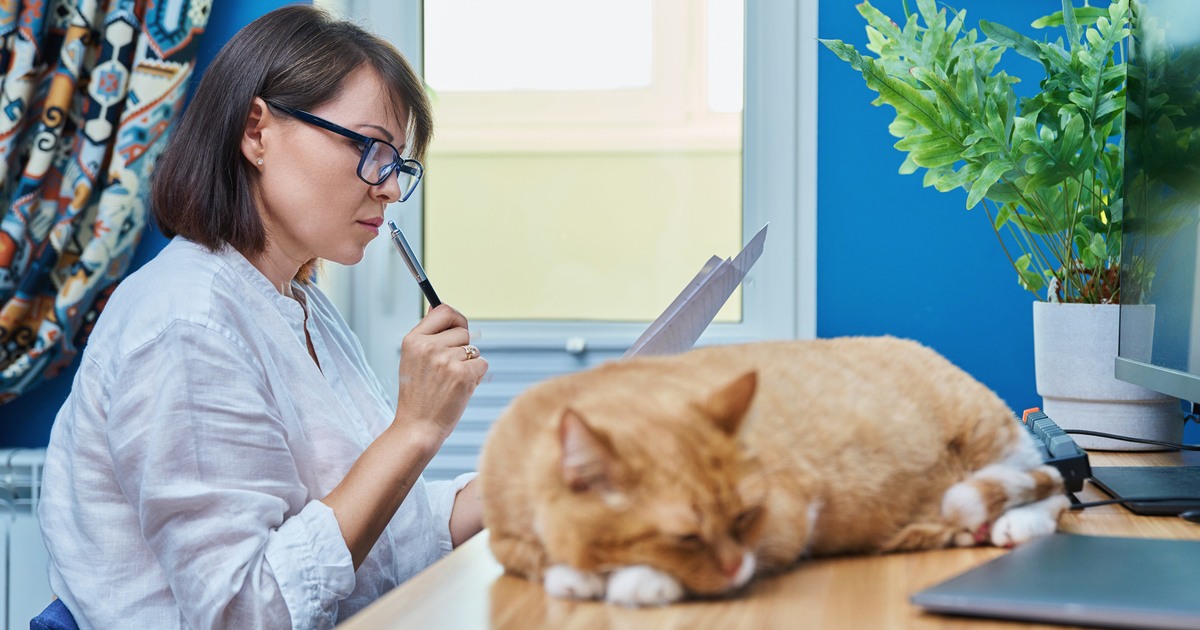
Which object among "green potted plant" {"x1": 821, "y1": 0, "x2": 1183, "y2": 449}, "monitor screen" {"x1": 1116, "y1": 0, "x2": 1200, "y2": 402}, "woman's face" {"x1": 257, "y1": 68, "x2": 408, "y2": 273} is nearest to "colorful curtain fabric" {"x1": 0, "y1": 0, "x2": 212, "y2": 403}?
"woman's face" {"x1": 257, "y1": 68, "x2": 408, "y2": 273}

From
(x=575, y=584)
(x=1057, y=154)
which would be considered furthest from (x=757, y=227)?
(x=575, y=584)

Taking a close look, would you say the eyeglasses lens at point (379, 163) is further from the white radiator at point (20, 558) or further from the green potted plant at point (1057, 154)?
the white radiator at point (20, 558)

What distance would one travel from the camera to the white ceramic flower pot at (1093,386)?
1.30 m

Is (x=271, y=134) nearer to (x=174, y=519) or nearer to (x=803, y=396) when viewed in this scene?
(x=174, y=519)

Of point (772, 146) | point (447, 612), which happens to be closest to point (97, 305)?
point (772, 146)

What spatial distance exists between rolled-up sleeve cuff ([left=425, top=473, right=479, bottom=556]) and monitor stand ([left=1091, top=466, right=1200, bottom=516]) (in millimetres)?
782

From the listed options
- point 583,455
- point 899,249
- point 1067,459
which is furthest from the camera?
point 899,249

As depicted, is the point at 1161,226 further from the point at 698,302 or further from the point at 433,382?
the point at 433,382

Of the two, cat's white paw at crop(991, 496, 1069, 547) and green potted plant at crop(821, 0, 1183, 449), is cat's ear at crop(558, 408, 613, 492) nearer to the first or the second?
cat's white paw at crop(991, 496, 1069, 547)

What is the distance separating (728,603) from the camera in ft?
1.84

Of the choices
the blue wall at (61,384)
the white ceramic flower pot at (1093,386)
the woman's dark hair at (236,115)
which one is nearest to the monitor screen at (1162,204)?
the white ceramic flower pot at (1093,386)

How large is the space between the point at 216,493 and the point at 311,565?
0.11m

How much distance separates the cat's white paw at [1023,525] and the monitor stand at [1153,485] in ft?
0.65

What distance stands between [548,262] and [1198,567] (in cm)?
168
